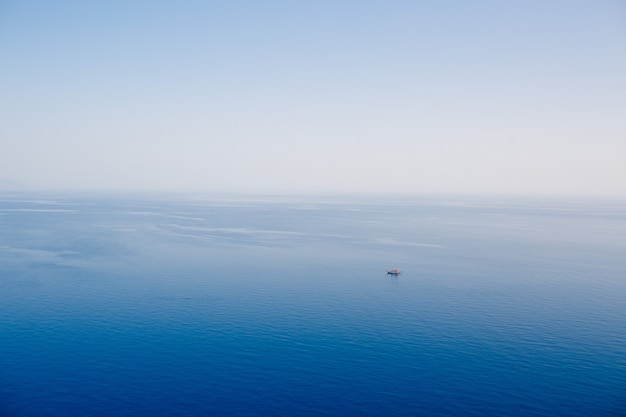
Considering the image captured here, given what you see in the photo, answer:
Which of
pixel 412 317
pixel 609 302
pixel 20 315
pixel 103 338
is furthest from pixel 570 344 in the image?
pixel 20 315

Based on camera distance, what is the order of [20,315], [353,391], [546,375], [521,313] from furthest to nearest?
[521,313] < [20,315] < [546,375] < [353,391]

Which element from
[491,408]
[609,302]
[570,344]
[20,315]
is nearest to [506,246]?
[609,302]

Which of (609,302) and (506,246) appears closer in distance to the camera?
(609,302)

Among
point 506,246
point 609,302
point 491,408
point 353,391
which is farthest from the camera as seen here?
point 506,246

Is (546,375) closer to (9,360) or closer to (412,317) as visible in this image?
(412,317)

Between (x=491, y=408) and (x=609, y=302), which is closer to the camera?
(x=491, y=408)

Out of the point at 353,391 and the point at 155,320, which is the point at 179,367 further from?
the point at 353,391
